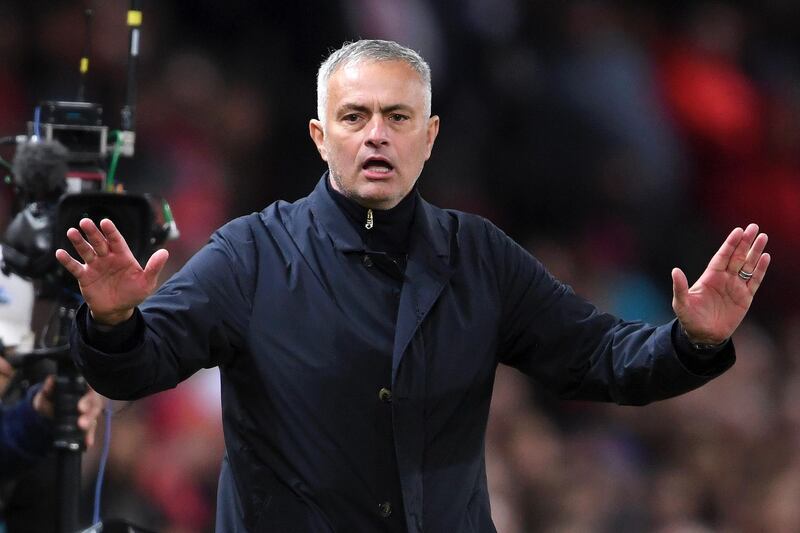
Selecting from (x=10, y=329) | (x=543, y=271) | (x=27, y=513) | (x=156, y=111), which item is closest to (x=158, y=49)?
(x=156, y=111)

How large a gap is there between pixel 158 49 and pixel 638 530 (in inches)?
98.0

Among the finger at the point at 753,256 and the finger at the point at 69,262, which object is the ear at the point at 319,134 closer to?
the finger at the point at 69,262

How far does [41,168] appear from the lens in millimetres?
3779

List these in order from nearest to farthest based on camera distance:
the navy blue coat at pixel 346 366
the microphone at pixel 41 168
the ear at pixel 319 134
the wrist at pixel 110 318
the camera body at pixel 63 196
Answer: the wrist at pixel 110 318
the navy blue coat at pixel 346 366
the ear at pixel 319 134
the camera body at pixel 63 196
the microphone at pixel 41 168

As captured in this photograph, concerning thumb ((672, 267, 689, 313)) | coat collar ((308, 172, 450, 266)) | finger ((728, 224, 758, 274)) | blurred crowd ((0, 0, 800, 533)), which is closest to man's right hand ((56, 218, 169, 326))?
coat collar ((308, 172, 450, 266))

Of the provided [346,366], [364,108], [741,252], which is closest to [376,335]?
[346,366]

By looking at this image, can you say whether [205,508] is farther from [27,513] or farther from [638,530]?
[638,530]

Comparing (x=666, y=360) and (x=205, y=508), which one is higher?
(x=666, y=360)

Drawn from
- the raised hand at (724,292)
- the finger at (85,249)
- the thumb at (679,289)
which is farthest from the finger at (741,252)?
the finger at (85,249)

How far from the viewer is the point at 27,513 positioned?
4.29 meters

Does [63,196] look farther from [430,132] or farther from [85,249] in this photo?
[85,249]

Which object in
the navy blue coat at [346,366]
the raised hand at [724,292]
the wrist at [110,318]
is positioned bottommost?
the navy blue coat at [346,366]

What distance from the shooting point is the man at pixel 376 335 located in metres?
2.48

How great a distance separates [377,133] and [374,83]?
0.10 m
